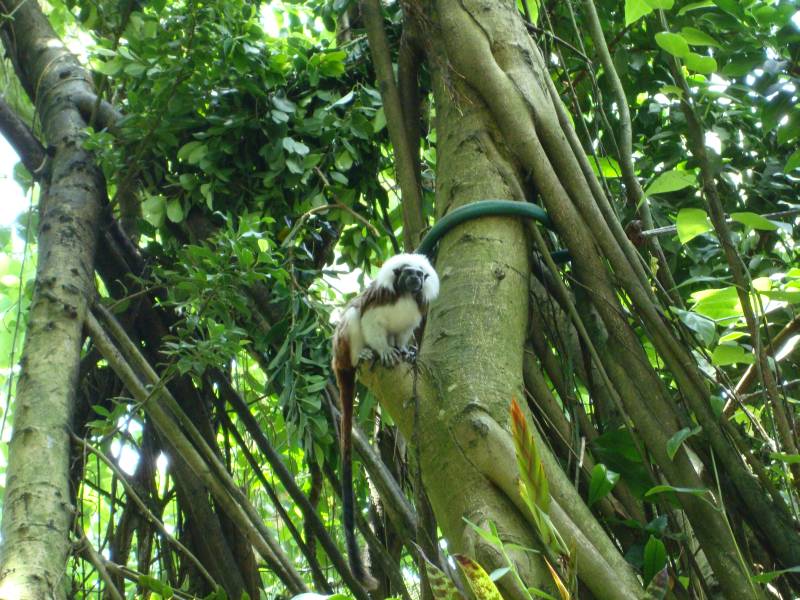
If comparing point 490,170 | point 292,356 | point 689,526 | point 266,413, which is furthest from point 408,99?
point 689,526

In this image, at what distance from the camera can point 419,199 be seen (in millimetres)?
3145

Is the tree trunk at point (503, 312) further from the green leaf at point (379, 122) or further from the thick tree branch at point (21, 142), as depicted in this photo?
the thick tree branch at point (21, 142)

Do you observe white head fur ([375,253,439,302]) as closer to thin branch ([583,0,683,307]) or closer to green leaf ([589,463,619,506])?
thin branch ([583,0,683,307])

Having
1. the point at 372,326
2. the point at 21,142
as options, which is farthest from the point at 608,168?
the point at 21,142

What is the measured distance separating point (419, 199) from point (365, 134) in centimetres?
90

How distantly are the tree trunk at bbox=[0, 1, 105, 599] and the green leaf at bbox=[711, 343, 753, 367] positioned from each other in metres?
1.86

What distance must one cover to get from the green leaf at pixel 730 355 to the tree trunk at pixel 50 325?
186cm

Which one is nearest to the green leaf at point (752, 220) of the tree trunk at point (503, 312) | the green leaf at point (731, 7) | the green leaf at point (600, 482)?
the tree trunk at point (503, 312)

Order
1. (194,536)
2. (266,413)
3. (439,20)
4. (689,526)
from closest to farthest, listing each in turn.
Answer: (689,526) < (439,20) < (194,536) < (266,413)

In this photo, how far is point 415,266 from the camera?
316cm

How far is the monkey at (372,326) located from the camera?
10.4 feet

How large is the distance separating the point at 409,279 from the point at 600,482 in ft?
4.15

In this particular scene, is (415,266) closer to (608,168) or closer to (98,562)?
(608,168)

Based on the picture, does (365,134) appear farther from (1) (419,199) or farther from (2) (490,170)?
(2) (490,170)
